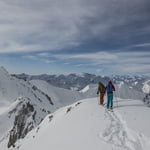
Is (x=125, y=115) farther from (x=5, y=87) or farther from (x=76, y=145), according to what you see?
(x=5, y=87)

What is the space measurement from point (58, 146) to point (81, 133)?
189cm

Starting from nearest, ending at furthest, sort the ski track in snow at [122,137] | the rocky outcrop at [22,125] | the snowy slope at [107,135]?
the ski track in snow at [122,137] < the snowy slope at [107,135] < the rocky outcrop at [22,125]

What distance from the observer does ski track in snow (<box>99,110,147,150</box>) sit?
10.8m

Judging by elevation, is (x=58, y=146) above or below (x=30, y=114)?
above

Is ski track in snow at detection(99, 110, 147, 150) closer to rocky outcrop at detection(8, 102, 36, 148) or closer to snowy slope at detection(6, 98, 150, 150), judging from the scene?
snowy slope at detection(6, 98, 150, 150)

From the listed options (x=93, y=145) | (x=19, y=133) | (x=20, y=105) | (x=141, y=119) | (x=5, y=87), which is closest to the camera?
(x=93, y=145)

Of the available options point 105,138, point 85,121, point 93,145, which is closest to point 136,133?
point 105,138

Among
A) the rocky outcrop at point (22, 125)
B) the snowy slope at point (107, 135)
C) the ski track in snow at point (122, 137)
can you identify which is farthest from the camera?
the rocky outcrop at point (22, 125)

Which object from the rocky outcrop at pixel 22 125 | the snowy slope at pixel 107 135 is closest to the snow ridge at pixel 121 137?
the snowy slope at pixel 107 135

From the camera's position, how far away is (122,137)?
1222 cm

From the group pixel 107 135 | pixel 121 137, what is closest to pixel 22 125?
pixel 107 135

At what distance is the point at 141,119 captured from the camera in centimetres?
1562

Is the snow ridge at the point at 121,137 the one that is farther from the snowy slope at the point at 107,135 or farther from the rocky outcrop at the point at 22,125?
the rocky outcrop at the point at 22,125

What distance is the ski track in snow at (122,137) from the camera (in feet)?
35.6
